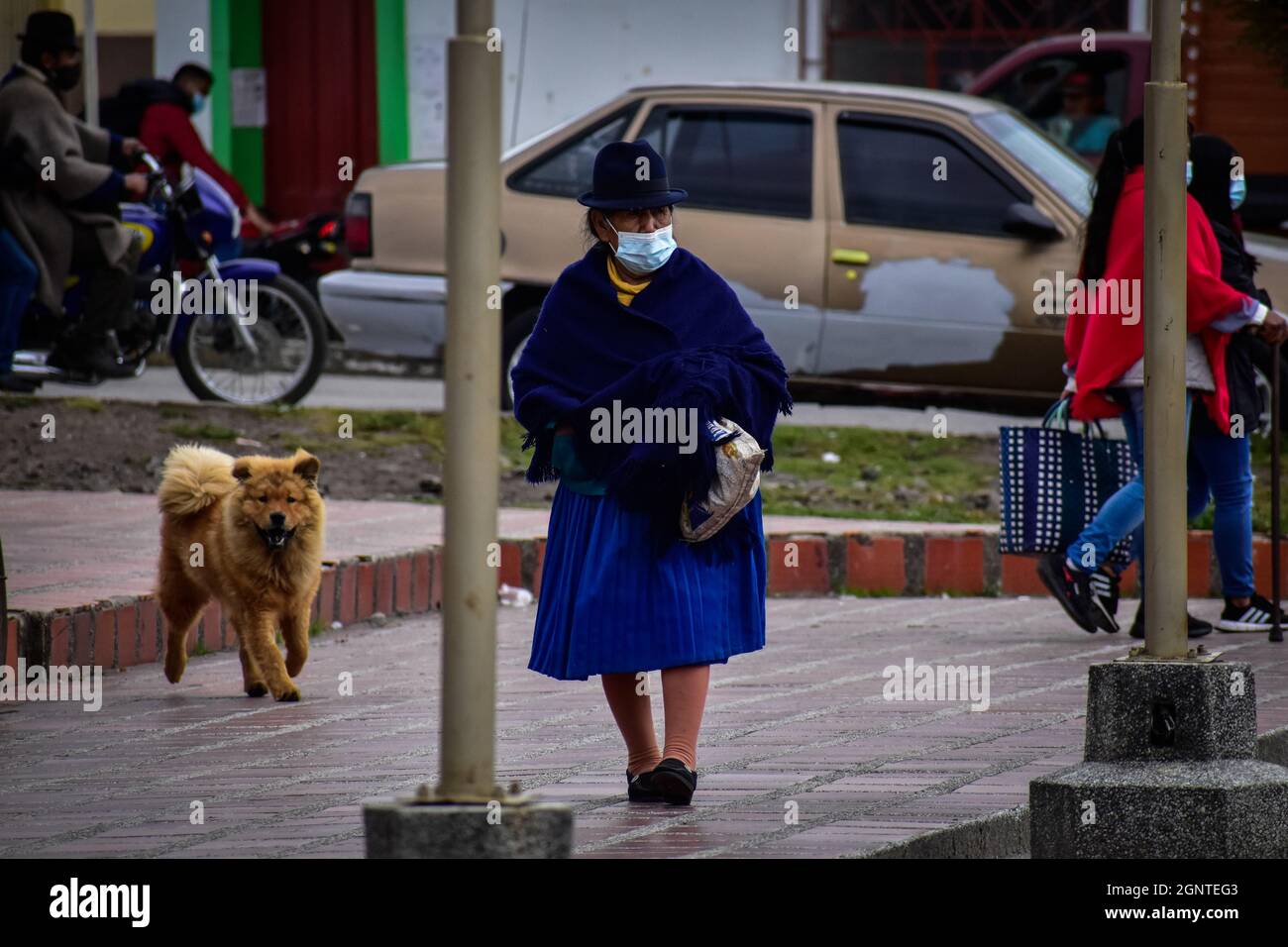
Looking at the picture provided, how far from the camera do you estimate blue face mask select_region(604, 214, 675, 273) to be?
517 centimetres

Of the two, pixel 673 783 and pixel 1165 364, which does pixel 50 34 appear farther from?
pixel 1165 364

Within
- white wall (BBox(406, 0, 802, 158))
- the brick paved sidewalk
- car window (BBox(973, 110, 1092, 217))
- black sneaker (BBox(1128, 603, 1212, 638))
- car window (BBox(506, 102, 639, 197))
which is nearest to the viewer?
the brick paved sidewalk

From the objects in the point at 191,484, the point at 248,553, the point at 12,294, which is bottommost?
the point at 248,553

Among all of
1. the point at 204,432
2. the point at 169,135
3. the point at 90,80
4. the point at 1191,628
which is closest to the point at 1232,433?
the point at 1191,628

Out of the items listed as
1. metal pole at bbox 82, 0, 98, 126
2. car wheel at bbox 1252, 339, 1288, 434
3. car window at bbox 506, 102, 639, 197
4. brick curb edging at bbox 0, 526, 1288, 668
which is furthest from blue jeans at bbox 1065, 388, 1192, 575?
metal pole at bbox 82, 0, 98, 126

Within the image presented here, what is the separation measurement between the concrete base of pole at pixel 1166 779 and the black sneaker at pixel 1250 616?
9.90ft

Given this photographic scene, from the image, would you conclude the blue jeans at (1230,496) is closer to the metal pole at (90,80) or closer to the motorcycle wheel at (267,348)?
the motorcycle wheel at (267,348)

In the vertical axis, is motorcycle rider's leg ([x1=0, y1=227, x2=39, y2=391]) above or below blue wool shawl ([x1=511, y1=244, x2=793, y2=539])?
above

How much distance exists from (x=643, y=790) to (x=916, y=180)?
6649mm

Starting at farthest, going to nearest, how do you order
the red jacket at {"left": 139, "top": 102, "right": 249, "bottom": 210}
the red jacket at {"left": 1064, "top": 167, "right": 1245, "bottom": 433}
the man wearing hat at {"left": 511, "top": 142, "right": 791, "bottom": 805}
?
1. the red jacket at {"left": 139, "top": 102, "right": 249, "bottom": 210}
2. the red jacket at {"left": 1064, "top": 167, "right": 1245, "bottom": 433}
3. the man wearing hat at {"left": 511, "top": 142, "right": 791, "bottom": 805}

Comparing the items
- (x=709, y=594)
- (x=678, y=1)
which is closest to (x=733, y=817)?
(x=709, y=594)

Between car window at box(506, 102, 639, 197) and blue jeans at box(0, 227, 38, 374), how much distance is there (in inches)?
101

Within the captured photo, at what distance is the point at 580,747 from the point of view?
5.75 metres

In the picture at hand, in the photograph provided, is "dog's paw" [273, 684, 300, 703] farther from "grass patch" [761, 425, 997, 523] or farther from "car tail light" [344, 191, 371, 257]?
"car tail light" [344, 191, 371, 257]
